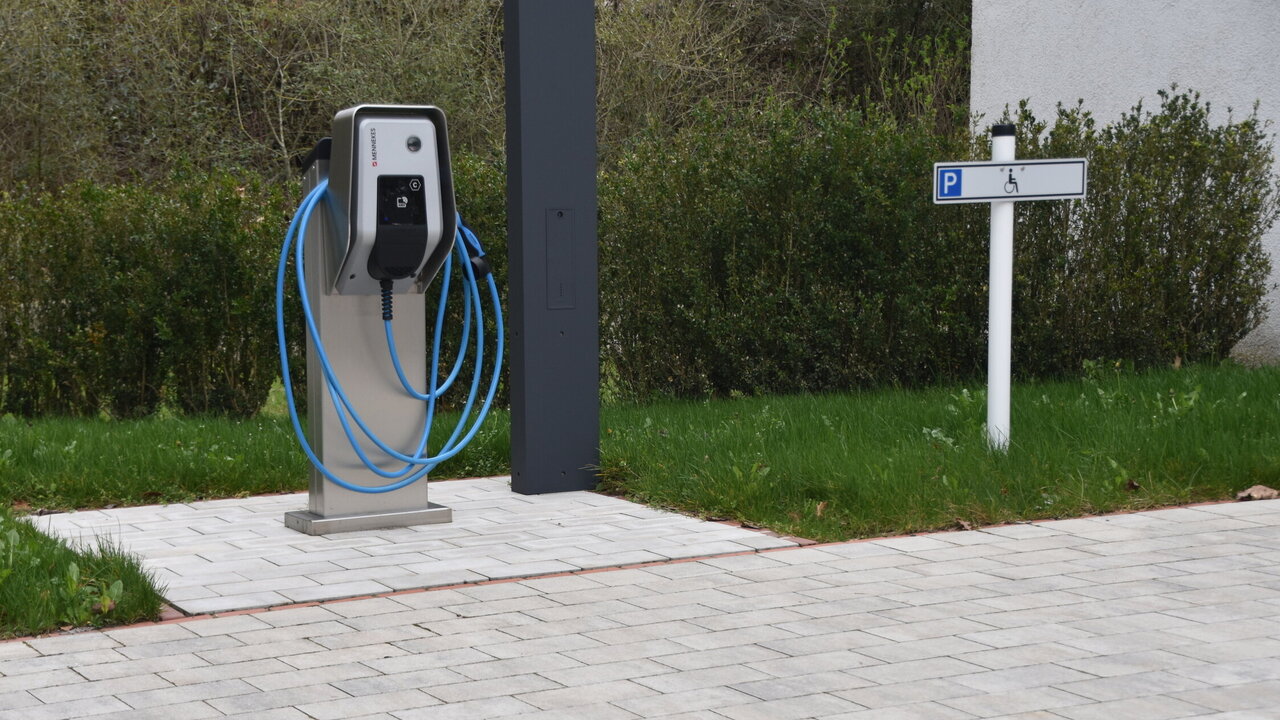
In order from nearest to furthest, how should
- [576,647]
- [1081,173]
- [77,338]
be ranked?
1. [576,647]
2. [1081,173]
3. [77,338]

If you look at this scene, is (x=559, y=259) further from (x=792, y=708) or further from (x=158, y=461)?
(x=792, y=708)

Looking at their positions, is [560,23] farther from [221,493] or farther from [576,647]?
[576,647]

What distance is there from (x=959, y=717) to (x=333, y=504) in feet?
12.0

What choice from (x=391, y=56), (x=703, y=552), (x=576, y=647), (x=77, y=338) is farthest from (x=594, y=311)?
(x=391, y=56)

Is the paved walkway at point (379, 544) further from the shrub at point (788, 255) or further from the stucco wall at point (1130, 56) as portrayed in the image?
the stucco wall at point (1130, 56)

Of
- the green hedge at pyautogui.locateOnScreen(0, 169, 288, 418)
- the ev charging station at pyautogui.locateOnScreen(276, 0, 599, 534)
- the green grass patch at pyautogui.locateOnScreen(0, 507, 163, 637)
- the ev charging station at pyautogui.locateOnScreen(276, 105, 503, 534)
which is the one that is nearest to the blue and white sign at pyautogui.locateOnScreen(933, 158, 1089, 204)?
the ev charging station at pyautogui.locateOnScreen(276, 0, 599, 534)

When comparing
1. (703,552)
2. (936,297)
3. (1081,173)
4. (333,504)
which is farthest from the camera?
(936,297)

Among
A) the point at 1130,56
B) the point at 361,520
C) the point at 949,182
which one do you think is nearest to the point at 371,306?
the point at 361,520

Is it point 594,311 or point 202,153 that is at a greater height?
point 202,153

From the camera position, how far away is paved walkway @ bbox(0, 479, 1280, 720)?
4.12 metres

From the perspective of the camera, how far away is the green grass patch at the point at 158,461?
758cm

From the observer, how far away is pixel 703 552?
6234 millimetres

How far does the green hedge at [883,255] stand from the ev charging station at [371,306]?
3892 millimetres

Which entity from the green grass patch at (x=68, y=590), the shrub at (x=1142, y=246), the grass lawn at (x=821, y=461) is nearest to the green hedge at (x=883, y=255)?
the shrub at (x=1142, y=246)
